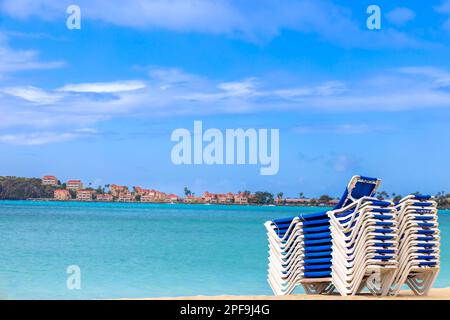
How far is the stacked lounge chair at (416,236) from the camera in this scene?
13539 millimetres

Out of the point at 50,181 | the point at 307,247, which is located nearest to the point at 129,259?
the point at 307,247

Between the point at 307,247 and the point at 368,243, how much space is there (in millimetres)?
1346

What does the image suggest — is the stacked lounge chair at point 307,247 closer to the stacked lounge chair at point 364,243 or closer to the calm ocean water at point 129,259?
the stacked lounge chair at point 364,243

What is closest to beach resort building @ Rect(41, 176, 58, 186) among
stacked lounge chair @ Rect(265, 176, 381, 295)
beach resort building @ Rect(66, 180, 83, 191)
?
beach resort building @ Rect(66, 180, 83, 191)

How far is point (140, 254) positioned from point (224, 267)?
30.8 ft

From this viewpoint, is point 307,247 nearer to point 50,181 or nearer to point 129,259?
point 129,259

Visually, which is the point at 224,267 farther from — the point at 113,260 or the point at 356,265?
the point at 356,265

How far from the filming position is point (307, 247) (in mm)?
14367

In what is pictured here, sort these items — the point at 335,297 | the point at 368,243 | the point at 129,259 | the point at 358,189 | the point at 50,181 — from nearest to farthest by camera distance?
the point at 368,243 → the point at 335,297 → the point at 358,189 → the point at 129,259 → the point at 50,181

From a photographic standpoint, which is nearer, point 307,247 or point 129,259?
point 307,247

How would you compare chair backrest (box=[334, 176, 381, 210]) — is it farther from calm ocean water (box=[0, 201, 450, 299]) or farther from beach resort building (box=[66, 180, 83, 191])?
beach resort building (box=[66, 180, 83, 191])

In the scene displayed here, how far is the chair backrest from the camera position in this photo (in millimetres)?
13711

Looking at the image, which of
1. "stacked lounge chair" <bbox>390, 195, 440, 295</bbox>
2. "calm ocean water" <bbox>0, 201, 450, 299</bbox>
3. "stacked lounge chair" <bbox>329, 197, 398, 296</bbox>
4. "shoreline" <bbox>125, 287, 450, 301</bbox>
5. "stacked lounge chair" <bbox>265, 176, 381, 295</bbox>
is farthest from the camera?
"calm ocean water" <bbox>0, 201, 450, 299</bbox>
